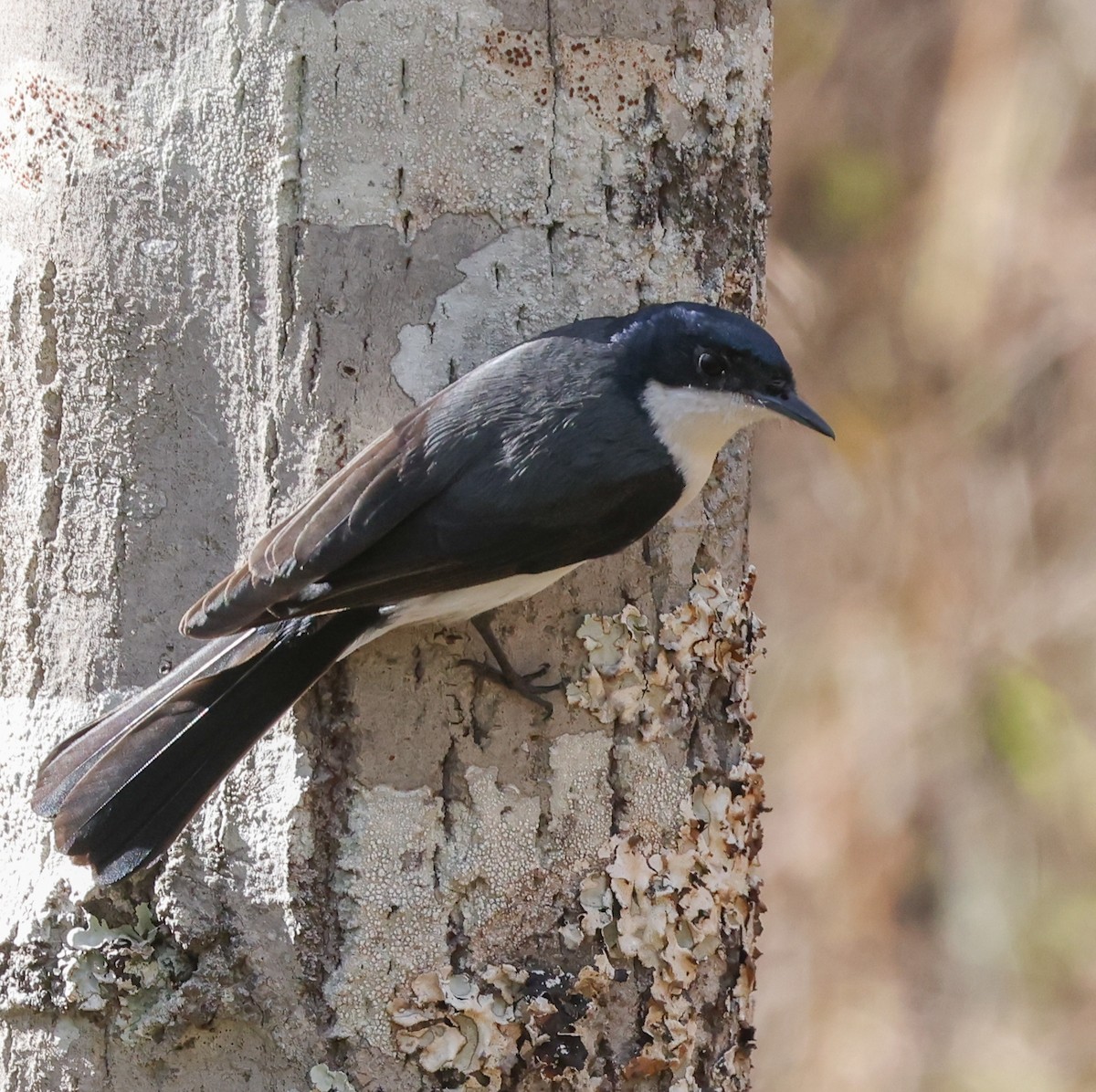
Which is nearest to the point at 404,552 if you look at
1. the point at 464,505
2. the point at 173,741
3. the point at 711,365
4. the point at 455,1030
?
the point at 464,505

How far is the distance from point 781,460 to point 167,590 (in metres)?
3.09

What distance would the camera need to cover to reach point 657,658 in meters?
2.21

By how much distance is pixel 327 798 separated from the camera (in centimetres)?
204

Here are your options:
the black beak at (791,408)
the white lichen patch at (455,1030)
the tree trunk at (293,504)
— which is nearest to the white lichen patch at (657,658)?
the tree trunk at (293,504)

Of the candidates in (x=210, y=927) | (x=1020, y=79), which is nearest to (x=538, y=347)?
(x=210, y=927)

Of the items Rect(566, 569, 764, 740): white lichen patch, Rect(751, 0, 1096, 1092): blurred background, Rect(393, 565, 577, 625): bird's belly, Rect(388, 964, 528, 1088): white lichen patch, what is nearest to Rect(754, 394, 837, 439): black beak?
Rect(566, 569, 764, 740): white lichen patch

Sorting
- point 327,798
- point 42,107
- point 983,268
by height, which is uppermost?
point 983,268

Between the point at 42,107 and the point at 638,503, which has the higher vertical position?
the point at 42,107

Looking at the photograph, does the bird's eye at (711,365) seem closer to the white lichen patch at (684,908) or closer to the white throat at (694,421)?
the white throat at (694,421)

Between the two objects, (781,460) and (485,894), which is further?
(781,460)

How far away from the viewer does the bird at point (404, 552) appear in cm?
200

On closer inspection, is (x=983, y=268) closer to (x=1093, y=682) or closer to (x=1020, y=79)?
(x=1020, y=79)

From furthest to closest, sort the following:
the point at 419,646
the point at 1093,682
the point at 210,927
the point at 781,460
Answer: the point at 781,460
the point at 1093,682
the point at 419,646
the point at 210,927

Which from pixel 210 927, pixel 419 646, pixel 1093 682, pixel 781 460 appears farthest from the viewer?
pixel 781 460
